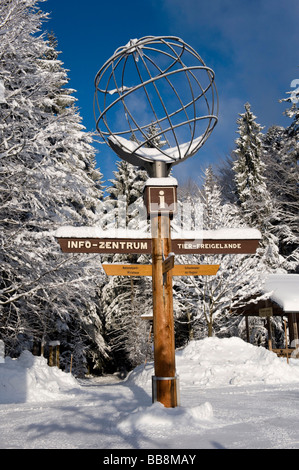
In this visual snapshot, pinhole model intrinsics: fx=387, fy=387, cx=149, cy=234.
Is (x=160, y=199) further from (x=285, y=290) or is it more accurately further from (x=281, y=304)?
(x=285, y=290)

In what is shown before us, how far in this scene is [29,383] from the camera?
9.45 m

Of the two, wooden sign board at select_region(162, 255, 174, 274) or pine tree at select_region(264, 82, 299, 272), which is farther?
pine tree at select_region(264, 82, 299, 272)

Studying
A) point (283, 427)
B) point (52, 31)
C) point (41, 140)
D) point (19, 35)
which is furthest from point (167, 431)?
point (52, 31)

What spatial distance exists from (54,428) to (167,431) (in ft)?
4.48

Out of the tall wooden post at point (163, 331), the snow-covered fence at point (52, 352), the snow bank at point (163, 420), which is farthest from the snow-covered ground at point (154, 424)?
the snow-covered fence at point (52, 352)

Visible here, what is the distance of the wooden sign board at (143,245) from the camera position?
616cm

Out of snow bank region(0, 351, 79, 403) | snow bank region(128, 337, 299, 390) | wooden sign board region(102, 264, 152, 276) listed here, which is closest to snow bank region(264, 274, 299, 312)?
snow bank region(128, 337, 299, 390)

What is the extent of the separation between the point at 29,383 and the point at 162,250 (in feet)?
18.6

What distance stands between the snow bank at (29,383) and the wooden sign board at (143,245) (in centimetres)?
473

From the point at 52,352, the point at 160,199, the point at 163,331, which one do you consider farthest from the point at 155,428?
the point at 52,352

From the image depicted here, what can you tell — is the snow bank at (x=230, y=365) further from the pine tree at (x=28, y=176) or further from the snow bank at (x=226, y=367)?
the pine tree at (x=28, y=176)

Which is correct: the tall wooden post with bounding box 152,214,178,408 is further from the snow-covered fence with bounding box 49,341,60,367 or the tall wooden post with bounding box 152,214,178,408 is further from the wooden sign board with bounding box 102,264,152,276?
the snow-covered fence with bounding box 49,341,60,367

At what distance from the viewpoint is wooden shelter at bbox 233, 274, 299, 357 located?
1683 centimetres

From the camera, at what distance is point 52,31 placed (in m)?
23.5
